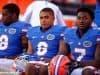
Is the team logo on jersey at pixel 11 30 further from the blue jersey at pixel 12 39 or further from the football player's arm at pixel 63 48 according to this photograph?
the football player's arm at pixel 63 48

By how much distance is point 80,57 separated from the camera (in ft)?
Answer: 22.5

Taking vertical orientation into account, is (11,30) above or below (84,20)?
below

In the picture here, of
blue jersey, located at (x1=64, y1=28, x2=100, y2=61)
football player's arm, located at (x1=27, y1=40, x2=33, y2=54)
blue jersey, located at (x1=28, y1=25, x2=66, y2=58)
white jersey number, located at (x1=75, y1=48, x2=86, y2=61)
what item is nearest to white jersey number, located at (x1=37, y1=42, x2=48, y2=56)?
blue jersey, located at (x1=28, y1=25, x2=66, y2=58)

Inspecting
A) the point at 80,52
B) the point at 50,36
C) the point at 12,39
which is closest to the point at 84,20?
the point at 80,52

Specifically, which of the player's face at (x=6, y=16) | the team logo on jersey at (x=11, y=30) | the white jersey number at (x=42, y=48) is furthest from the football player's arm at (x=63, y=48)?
the player's face at (x=6, y=16)

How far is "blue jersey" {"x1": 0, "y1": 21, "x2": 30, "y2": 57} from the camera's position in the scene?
7516mm

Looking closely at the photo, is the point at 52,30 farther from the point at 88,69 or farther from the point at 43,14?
the point at 88,69

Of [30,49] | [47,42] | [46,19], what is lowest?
[30,49]

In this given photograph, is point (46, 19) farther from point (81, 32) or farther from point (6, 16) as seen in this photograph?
point (6, 16)

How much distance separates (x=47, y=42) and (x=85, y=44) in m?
0.58

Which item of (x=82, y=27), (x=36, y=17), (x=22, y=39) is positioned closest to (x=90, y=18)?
(x=82, y=27)

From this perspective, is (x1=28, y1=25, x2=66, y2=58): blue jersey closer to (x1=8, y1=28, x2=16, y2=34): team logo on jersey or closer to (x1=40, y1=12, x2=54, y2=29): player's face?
(x1=40, y1=12, x2=54, y2=29): player's face

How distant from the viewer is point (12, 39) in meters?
7.54

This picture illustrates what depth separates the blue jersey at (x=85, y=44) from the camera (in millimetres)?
6809
